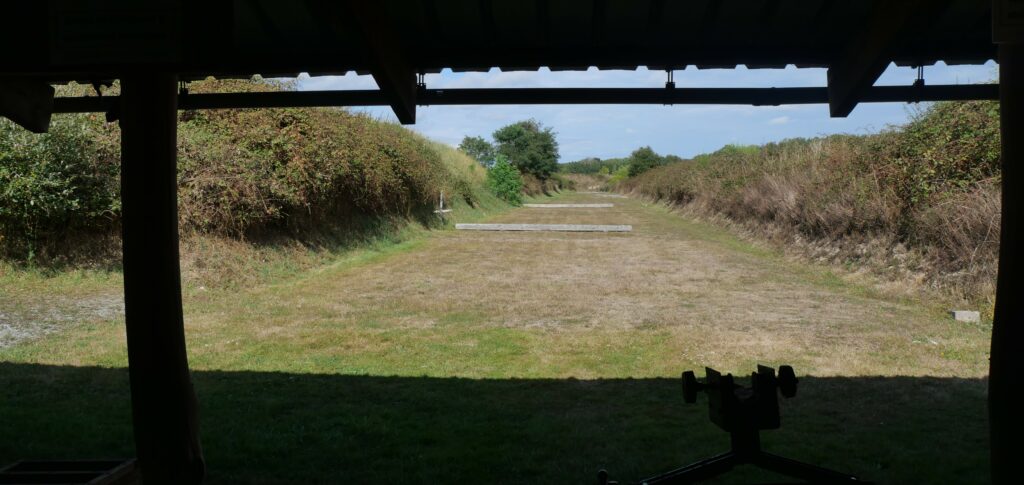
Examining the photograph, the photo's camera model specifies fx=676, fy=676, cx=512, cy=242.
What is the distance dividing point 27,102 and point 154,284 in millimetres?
1825

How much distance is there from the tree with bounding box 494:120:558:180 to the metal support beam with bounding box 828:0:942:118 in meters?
62.0

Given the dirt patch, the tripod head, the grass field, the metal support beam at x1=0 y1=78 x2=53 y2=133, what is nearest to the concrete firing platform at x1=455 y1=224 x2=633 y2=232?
the grass field

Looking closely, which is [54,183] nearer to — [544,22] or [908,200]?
[544,22]

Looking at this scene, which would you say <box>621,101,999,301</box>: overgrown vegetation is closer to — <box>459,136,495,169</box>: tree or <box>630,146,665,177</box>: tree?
<box>459,136,495,169</box>: tree

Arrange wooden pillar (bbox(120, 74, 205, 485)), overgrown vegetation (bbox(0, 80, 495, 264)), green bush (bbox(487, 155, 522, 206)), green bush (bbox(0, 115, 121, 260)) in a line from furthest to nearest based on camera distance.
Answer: green bush (bbox(487, 155, 522, 206)) < overgrown vegetation (bbox(0, 80, 495, 264)) < green bush (bbox(0, 115, 121, 260)) < wooden pillar (bbox(120, 74, 205, 485))

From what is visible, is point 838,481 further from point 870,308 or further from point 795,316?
point 870,308

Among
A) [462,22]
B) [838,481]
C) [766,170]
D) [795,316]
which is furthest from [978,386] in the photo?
[766,170]

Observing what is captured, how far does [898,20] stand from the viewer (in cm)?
355

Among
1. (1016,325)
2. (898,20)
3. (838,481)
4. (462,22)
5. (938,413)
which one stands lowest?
(938,413)

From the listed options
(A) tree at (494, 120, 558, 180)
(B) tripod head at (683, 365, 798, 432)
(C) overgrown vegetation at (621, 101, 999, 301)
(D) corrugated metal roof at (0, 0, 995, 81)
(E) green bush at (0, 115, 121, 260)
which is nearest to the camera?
(B) tripod head at (683, 365, 798, 432)

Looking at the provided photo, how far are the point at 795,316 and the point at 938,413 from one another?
4578 millimetres

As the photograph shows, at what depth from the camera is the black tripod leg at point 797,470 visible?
340 cm

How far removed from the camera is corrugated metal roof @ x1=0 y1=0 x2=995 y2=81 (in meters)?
3.54

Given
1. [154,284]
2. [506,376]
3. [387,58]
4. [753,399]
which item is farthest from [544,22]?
[506,376]
